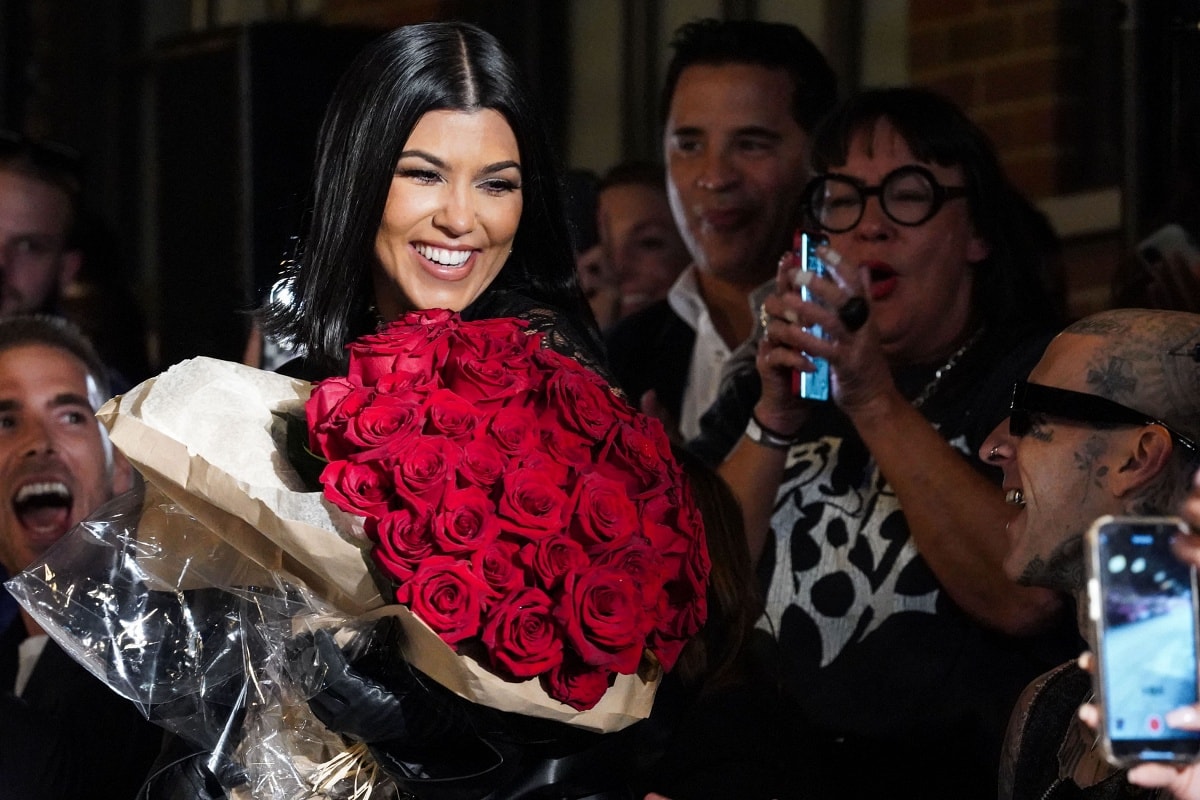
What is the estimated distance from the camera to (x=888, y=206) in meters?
2.81

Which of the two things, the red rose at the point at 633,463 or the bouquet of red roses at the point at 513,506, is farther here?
the red rose at the point at 633,463

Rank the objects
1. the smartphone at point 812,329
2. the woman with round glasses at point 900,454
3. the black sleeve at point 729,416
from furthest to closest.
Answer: the black sleeve at point 729,416
the smartphone at point 812,329
the woman with round glasses at point 900,454

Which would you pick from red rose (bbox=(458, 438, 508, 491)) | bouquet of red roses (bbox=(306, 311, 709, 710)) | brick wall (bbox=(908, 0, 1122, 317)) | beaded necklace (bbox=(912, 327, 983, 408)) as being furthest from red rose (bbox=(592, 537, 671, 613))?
brick wall (bbox=(908, 0, 1122, 317))

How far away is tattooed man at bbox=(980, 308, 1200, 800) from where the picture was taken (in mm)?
1885

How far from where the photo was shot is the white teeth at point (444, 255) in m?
2.04

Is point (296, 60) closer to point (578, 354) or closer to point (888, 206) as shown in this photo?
point (888, 206)

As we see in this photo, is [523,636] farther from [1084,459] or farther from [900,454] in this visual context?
[900,454]

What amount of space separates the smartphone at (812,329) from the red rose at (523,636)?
4.04ft

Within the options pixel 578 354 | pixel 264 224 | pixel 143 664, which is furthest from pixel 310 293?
pixel 264 224

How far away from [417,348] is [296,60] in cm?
→ 215

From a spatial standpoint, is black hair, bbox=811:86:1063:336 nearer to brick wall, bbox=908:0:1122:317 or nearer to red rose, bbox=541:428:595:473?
brick wall, bbox=908:0:1122:317

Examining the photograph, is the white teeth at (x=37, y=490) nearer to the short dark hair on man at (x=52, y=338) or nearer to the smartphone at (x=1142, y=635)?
the short dark hair on man at (x=52, y=338)

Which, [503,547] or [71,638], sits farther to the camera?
[71,638]

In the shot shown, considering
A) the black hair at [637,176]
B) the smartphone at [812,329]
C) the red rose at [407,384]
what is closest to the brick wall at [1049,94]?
the black hair at [637,176]
